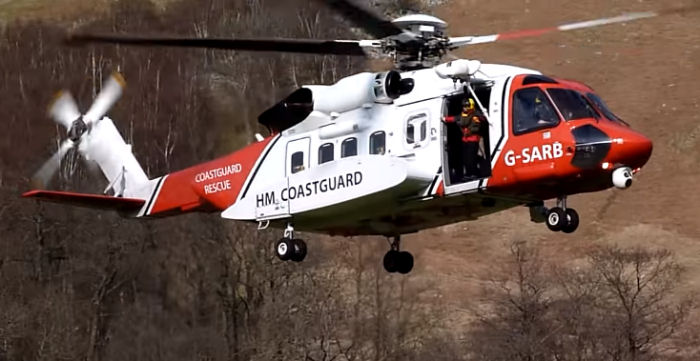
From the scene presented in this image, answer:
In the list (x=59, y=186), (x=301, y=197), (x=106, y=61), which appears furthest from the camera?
(x=106, y=61)

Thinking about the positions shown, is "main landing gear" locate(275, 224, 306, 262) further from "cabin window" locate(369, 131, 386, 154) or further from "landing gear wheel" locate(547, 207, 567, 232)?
"landing gear wheel" locate(547, 207, 567, 232)

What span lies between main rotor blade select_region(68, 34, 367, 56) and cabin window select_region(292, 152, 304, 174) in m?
2.05

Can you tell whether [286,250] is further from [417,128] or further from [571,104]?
[571,104]

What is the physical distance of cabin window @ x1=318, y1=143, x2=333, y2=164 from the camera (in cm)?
2109

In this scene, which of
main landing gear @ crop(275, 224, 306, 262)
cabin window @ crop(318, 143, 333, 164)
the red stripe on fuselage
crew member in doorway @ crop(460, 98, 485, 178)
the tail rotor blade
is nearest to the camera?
crew member in doorway @ crop(460, 98, 485, 178)

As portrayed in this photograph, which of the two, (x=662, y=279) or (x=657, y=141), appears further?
(x=657, y=141)

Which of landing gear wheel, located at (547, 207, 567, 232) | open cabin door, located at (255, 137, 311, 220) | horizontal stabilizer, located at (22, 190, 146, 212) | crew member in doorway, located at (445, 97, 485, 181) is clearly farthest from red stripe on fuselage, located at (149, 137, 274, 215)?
landing gear wheel, located at (547, 207, 567, 232)

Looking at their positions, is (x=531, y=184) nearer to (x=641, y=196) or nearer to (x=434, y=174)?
(x=434, y=174)

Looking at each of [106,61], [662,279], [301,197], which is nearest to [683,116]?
[662,279]

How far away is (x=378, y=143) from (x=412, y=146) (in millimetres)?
599

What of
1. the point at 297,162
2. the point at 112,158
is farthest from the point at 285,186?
the point at 112,158

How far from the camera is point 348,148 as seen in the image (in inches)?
821

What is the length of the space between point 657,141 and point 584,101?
113 feet

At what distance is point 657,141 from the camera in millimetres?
52781
